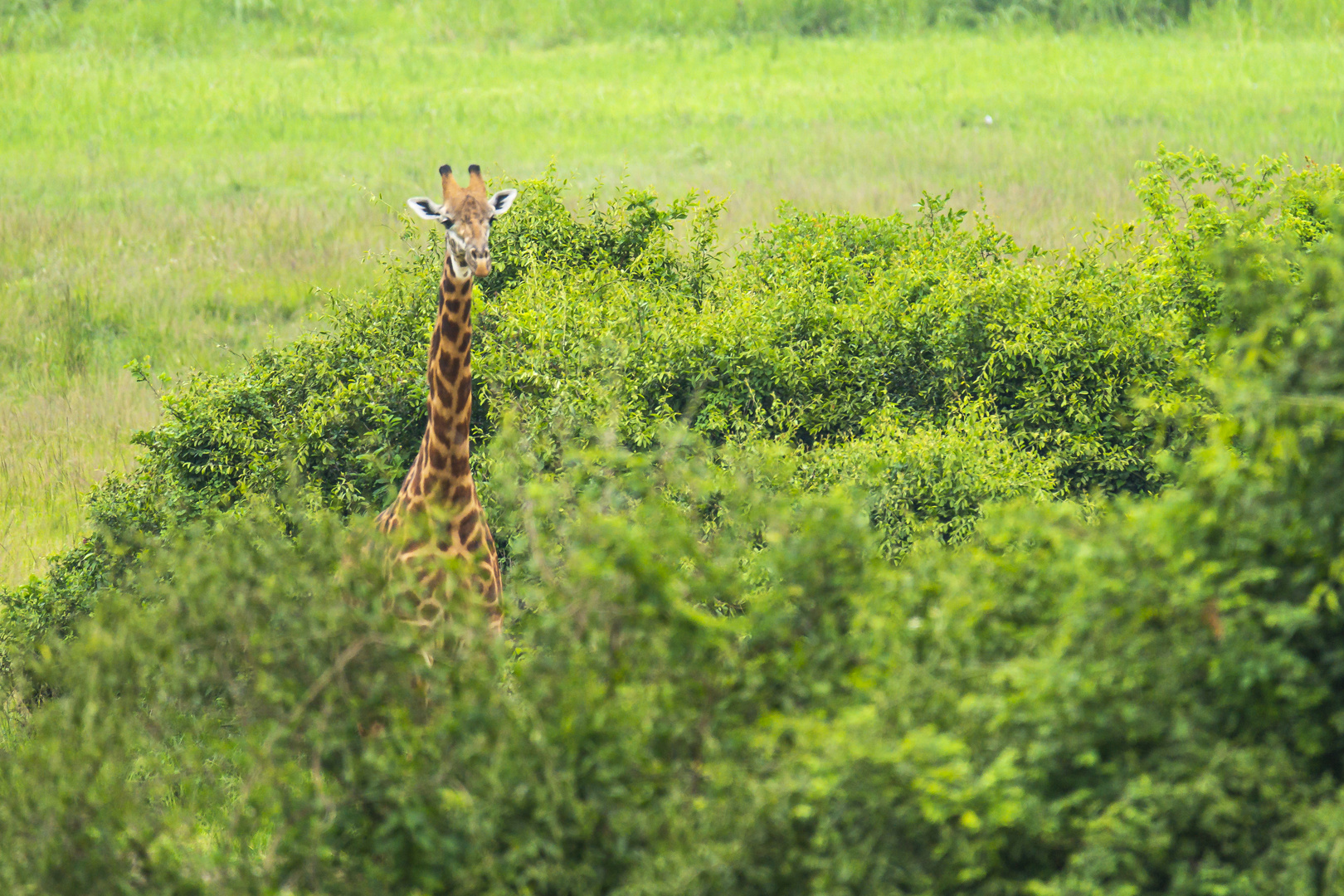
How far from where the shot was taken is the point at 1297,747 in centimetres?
339

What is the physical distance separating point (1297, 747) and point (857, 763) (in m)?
1.06

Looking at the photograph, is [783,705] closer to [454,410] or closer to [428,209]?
[454,410]

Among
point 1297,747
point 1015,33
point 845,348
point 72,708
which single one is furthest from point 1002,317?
point 1015,33

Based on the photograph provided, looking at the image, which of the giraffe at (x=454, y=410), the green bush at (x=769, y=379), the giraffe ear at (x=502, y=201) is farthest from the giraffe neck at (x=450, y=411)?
the green bush at (x=769, y=379)

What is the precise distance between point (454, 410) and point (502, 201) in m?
1.20

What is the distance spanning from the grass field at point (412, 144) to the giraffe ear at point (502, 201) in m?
2.86

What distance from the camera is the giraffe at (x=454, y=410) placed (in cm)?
633

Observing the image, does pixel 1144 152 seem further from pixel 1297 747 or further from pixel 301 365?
pixel 1297 747

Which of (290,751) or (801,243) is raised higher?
(801,243)

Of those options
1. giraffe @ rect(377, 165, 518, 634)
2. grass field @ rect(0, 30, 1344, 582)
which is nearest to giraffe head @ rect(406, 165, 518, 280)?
giraffe @ rect(377, 165, 518, 634)

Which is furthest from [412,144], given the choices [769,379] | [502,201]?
[502,201]

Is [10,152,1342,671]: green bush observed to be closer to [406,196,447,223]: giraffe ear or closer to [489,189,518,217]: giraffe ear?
[489,189,518,217]: giraffe ear

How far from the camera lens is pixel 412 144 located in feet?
69.2

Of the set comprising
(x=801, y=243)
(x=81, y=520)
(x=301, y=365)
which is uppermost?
(x=801, y=243)
